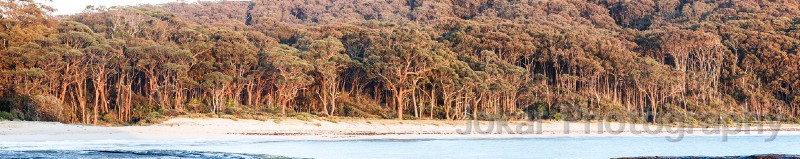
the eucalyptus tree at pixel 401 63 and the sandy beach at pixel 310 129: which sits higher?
the eucalyptus tree at pixel 401 63

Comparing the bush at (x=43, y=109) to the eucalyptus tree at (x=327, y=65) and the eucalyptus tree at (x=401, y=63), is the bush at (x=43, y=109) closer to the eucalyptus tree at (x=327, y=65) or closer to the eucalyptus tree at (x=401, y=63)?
the eucalyptus tree at (x=327, y=65)

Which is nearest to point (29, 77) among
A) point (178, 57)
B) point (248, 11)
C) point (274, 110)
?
point (178, 57)

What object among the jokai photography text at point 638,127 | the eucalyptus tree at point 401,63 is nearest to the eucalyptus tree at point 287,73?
the eucalyptus tree at point 401,63

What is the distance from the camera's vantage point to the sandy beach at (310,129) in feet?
96.9

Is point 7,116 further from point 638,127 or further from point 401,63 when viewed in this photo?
point 638,127

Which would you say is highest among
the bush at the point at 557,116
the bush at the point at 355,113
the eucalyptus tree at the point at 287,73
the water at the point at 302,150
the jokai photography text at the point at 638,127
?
the eucalyptus tree at the point at 287,73

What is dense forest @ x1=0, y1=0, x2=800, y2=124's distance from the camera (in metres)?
45.2

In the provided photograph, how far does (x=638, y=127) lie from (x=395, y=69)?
17.6 meters

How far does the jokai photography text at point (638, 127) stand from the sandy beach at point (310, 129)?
0.20ft

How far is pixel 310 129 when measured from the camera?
39.8 meters

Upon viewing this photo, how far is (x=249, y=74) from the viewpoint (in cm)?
5225

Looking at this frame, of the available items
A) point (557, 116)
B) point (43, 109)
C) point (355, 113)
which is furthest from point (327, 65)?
point (43, 109)

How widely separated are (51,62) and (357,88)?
2192cm

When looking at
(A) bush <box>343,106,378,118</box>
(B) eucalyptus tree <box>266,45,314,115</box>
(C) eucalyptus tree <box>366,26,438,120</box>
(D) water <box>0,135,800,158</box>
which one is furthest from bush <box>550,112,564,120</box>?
(D) water <box>0,135,800,158</box>
